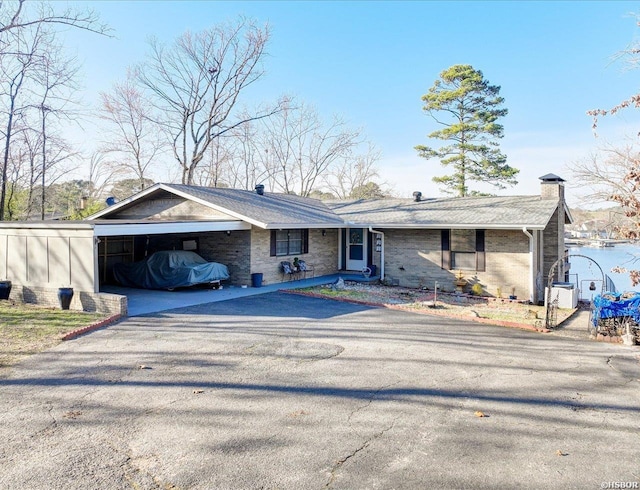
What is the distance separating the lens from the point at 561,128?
25438mm

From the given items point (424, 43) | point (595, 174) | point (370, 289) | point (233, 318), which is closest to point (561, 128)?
point (595, 174)

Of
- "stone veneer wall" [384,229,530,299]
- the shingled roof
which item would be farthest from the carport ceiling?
"stone veneer wall" [384,229,530,299]

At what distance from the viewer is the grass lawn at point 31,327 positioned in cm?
793

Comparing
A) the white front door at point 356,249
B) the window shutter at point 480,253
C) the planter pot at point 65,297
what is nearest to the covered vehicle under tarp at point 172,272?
the planter pot at point 65,297

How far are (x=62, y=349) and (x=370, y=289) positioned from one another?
10103mm

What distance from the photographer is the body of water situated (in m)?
21.8

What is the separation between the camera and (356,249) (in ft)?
65.5

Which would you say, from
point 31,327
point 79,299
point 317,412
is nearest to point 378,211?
point 79,299

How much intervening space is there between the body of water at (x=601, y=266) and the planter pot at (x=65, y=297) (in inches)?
593

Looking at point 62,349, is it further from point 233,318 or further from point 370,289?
point 370,289

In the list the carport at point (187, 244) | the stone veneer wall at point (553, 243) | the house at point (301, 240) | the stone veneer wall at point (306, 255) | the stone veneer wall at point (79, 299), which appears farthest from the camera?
the stone veneer wall at point (553, 243)

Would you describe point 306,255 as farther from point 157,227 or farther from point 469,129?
point 469,129

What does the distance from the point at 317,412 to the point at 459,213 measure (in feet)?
41.4

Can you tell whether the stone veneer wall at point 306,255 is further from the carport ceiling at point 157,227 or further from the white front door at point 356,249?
the carport ceiling at point 157,227
